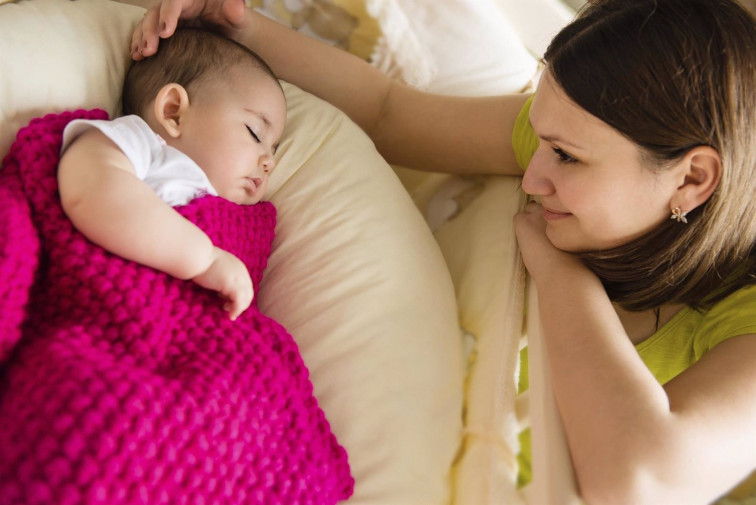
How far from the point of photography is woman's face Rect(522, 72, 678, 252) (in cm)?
89

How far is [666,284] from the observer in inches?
40.7

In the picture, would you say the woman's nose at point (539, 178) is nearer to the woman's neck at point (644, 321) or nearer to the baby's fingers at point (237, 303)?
the woman's neck at point (644, 321)

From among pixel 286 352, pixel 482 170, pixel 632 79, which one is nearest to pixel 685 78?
pixel 632 79

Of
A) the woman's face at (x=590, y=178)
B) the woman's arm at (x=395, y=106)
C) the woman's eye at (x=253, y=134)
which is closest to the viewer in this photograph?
the woman's face at (x=590, y=178)

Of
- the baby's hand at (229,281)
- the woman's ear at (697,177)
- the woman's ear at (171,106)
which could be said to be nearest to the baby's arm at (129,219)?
the baby's hand at (229,281)

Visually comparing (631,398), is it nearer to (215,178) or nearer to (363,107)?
(215,178)

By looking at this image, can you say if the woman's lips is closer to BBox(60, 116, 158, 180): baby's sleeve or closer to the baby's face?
the baby's face

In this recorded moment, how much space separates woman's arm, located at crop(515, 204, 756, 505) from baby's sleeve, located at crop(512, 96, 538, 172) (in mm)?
377

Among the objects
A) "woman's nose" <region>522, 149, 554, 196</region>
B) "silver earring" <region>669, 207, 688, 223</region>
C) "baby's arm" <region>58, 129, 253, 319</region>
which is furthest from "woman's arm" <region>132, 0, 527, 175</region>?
"baby's arm" <region>58, 129, 253, 319</region>

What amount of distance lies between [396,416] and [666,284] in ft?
1.58

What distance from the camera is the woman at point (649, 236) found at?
2.67 ft

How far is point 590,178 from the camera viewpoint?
92 cm

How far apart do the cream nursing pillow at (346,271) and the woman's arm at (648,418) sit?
0.19 m

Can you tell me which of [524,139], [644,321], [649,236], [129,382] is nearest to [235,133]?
[129,382]
